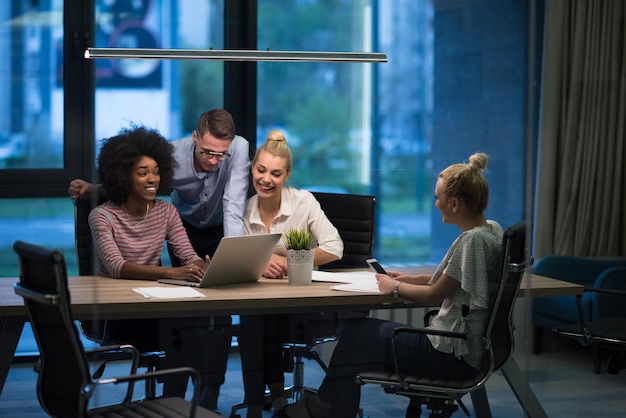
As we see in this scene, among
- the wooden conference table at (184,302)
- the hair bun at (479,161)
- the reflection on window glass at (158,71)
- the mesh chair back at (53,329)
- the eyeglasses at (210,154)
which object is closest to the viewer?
the mesh chair back at (53,329)

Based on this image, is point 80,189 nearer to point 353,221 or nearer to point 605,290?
point 353,221

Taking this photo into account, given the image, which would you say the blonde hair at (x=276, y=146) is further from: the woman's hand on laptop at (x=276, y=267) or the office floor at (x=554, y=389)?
the office floor at (x=554, y=389)

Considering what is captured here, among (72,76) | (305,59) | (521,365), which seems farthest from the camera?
(521,365)

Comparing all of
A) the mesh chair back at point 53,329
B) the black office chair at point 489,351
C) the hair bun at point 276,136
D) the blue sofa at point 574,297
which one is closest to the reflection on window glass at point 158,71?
the hair bun at point 276,136

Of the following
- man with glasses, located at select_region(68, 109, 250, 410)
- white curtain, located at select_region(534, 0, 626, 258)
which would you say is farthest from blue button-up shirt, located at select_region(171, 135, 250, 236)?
white curtain, located at select_region(534, 0, 626, 258)

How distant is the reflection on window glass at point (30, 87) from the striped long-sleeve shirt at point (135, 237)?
279 mm

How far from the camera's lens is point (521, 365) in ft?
13.1

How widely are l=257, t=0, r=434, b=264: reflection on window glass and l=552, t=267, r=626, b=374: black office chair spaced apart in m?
0.76

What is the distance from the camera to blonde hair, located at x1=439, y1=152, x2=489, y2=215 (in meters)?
3.54

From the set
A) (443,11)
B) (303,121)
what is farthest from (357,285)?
(443,11)

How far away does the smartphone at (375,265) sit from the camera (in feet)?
12.2

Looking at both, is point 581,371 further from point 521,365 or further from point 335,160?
point 335,160

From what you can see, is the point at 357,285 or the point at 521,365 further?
the point at 521,365

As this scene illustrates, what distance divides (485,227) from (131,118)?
1.33 metres
